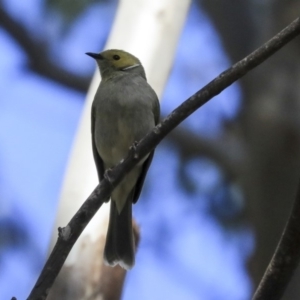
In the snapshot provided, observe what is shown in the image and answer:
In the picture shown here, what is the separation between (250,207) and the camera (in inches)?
171

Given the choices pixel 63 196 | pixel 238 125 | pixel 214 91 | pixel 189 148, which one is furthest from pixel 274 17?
pixel 214 91

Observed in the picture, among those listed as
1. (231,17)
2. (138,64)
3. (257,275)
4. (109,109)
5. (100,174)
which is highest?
(231,17)

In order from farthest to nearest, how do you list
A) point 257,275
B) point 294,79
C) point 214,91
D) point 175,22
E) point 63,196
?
1. point 294,79
2. point 175,22
3. point 257,275
4. point 63,196
5. point 214,91

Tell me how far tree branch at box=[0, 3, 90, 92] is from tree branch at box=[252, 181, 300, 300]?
410 cm

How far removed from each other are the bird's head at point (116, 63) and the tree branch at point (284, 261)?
2.19 meters

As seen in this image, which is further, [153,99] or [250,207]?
[250,207]

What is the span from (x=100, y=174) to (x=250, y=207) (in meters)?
1.24

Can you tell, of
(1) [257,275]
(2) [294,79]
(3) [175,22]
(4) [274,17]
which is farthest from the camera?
(4) [274,17]

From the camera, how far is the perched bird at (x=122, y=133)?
3.52 m

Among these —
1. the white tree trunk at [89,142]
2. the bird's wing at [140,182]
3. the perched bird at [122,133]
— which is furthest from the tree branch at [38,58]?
the bird's wing at [140,182]

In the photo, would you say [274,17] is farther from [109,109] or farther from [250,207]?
[109,109]

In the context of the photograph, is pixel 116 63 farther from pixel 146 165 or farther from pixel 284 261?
pixel 284 261

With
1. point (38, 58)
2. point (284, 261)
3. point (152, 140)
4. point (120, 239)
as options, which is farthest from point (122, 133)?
point (38, 58)

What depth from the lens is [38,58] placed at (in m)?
5.97
